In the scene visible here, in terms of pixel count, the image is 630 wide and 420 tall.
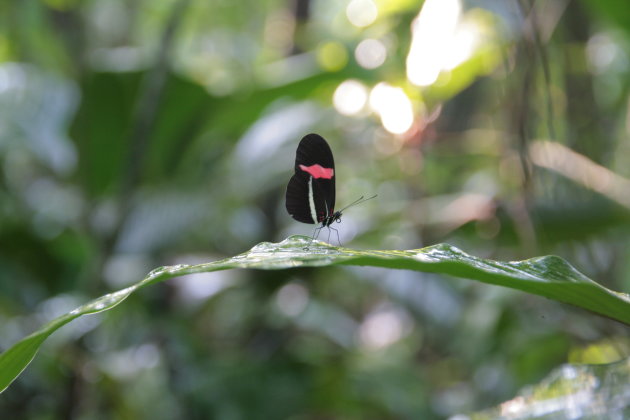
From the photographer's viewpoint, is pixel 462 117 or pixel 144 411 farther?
pixel 462 117

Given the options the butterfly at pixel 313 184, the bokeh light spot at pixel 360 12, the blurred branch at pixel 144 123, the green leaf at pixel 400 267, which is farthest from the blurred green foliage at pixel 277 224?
the green leaf at pixel 400 267

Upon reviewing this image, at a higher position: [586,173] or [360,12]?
[360,12]

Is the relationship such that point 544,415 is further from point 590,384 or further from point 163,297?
point 163,297

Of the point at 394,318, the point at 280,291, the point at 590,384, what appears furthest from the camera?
the point at 394,318

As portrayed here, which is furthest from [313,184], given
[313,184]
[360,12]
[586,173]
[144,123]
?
[360,12]

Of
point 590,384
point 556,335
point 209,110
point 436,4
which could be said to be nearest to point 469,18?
point 436,4

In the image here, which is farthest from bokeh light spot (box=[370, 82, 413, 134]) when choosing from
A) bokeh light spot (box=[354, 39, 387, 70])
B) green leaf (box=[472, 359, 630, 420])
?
green leaf (box=[472, 359, 630, 420])

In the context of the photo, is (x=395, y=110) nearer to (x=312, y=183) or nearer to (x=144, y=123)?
(x=144, y=123)
